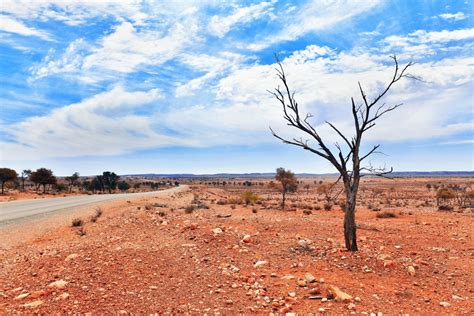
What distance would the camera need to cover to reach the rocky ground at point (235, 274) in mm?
6508

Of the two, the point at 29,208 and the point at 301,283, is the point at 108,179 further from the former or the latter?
the point at 301,283

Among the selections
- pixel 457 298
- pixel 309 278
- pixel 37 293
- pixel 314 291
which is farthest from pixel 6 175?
pixel 457 298

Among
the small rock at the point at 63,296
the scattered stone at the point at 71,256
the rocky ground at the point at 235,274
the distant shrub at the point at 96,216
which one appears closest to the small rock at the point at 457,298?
the rocky ground at the point at 235,274

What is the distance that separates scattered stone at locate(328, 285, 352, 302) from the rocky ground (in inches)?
0.8

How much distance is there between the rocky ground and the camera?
6.51 meters

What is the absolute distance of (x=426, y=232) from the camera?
47.4ft

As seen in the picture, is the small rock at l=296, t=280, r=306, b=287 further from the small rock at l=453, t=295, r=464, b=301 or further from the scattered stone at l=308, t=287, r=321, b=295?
the small rock at l=453, t=295, r=464, b=301

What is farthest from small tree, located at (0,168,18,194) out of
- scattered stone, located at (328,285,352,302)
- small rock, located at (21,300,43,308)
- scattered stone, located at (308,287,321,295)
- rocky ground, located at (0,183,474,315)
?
scattered stone, located at (328,285,352,302)

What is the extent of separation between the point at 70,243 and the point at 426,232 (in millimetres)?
13284

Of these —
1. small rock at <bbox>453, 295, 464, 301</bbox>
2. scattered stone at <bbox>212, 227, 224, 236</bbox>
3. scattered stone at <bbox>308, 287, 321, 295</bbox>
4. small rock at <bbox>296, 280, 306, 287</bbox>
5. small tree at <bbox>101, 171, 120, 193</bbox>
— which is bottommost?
small rock at <bbox>453, 295, 464, 301</bbox>

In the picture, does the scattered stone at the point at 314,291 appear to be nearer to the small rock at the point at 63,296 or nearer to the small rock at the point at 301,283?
the small rock at the point at 301,283

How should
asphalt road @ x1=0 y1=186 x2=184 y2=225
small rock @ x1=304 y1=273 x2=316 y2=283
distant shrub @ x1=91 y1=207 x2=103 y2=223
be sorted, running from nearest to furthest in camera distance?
1. small rock @ x1=304 y1=273 x2=316 y2=283
2. distant shrub @ x1=91 y1=207 x2=103 y2=223
3. asphalt road @ x1=0 y1=186 x2=184 y2=225

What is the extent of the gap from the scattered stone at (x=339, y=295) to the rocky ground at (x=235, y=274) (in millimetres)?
20

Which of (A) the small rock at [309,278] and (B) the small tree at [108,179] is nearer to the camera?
(A) the small rock at [309,278]
